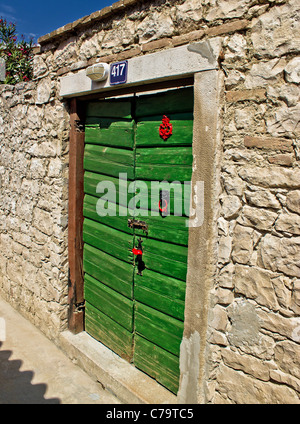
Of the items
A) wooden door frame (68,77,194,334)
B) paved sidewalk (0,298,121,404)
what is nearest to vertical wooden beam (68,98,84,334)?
wooden door frame (68,77,194,334)

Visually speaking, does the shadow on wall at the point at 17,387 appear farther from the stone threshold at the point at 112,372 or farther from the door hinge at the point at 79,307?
the door hinge at the point at 79,307

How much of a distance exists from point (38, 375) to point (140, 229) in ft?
5.53

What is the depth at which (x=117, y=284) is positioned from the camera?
10.6 feet

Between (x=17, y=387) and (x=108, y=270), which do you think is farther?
(x=108, y=270)

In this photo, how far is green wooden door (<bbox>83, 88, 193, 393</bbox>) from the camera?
8.61 ft

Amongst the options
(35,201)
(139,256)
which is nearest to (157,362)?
(139,256)

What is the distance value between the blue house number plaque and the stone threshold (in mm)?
2409

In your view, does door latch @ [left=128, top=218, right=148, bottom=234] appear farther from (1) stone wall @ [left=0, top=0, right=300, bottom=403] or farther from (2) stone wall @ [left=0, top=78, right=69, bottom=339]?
(2) stone wall @ [left=0, top=78, right=69, bottom=339]

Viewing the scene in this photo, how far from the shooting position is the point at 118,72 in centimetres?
281

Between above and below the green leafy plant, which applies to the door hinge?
below

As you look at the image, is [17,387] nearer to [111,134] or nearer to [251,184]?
[111,134]

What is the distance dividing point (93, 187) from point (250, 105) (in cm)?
179

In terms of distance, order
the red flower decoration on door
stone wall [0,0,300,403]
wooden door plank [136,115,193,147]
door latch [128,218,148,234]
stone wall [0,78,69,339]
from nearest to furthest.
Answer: stone wall [0,0,300,403] < wooden door plank [136,115,193,147] < the red flower decoration on door < door latch [128,218,148,234] < stone wall [0,78,69,339]
